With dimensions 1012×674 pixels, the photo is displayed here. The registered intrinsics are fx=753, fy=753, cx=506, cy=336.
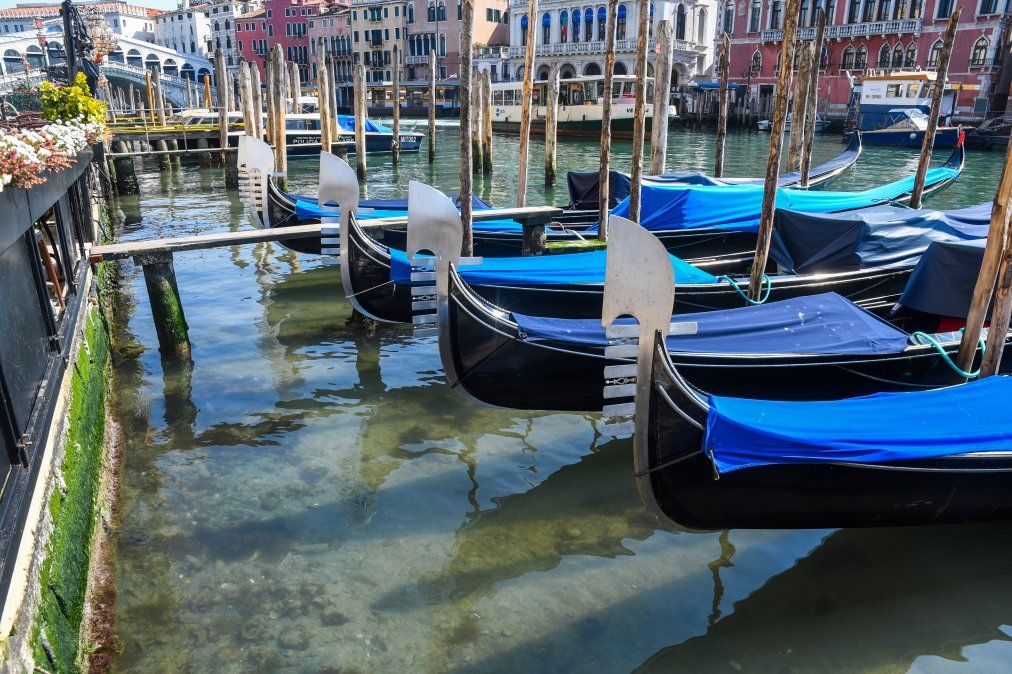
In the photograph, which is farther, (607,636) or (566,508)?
(566,508)

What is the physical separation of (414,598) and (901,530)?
2.55 meters

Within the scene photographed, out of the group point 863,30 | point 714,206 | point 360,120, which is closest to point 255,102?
point 360,120

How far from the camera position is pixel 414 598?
→ 3467 mm

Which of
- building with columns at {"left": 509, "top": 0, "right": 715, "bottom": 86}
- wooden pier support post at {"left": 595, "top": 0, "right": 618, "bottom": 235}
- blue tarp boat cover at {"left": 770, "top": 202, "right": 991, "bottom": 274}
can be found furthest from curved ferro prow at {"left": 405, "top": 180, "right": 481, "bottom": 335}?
building with columns at {"left": 509, "top": 0, "right": 715, "bottom": 86}

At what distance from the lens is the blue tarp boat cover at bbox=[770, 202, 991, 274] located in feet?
20.7

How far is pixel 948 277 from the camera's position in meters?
5.27

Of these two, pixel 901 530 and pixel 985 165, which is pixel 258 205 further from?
pixel 985 165

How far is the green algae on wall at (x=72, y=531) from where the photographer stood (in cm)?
257

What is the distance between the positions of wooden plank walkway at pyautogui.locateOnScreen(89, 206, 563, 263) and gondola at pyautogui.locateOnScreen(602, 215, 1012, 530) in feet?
14.1

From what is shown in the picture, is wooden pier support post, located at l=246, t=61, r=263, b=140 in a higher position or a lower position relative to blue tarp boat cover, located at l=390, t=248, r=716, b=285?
higher

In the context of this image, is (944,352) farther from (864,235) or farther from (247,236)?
(247,236)

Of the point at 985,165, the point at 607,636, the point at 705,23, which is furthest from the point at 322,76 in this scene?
the point at 705,23

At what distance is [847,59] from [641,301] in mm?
34464

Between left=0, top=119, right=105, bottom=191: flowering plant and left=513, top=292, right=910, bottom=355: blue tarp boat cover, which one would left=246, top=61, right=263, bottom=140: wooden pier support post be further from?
left=513, top=292, right=910, bottom=355: blue tarp boat cover
